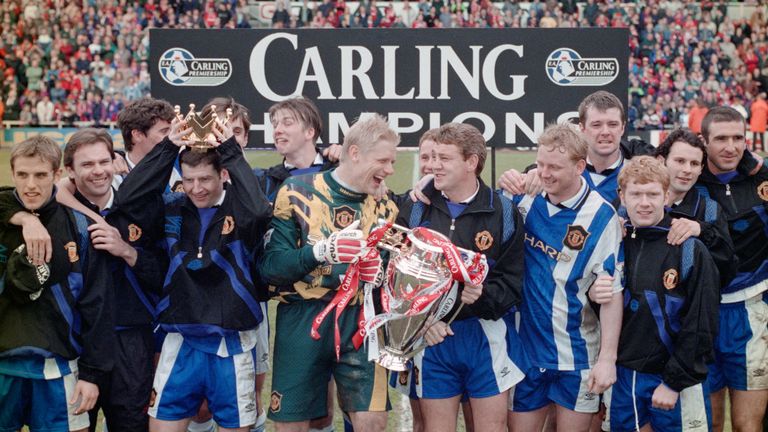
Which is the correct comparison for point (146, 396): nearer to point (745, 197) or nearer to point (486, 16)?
point (745, 197)

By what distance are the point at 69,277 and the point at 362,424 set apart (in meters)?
1.58

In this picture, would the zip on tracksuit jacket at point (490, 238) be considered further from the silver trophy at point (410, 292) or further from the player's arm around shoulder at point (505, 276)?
the silver trophy at point (410, 292)

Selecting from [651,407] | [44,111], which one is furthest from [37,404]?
[44,111]

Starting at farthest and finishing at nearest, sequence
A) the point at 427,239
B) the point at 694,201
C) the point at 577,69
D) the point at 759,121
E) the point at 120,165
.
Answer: the point at 759,121, the point at 577,69, the point at 120,165, the point at 694,201, the point at 427,239

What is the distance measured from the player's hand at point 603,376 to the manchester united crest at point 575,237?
59cm

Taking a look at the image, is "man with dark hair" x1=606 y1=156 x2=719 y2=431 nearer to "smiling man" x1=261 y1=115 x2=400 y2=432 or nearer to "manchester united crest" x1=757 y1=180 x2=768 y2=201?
"manchester united crest" x1=757 y1=180 x2=768 y2=201

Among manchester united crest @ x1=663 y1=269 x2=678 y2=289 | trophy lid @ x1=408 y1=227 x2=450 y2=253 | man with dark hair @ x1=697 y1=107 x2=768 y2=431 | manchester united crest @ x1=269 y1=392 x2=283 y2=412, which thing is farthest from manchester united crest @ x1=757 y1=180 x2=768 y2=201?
manchester united crest @ x1=269 y1=392 x2=283 y2=412

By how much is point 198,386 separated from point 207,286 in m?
0.49

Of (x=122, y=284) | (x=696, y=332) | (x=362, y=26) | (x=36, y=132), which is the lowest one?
(x=696, y=332)

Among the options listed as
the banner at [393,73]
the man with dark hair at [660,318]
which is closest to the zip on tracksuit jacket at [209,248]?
the man with dark hair at [660,318]

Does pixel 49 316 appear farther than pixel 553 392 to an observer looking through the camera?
No

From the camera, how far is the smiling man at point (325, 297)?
4.44 m

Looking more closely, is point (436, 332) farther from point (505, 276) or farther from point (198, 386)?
point (198, 386)

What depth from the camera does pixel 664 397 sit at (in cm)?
442
